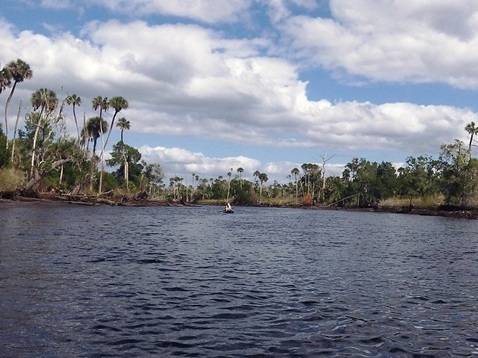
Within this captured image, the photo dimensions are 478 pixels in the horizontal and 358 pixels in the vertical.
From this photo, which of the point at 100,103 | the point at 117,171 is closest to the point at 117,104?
the point at 100,103

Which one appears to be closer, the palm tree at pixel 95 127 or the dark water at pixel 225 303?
the dark water at pixel 225 303

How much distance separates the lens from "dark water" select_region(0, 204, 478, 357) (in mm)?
10820

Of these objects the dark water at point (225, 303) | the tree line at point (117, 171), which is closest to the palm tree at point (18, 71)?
the tree line at point (117, 171)

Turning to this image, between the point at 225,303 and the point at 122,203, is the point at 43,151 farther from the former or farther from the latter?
the point at 225,303

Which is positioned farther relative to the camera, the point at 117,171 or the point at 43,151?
the point at 117,171

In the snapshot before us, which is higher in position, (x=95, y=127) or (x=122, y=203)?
(x=95, y=127)

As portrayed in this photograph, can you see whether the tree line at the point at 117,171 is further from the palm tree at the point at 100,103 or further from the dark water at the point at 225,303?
the dark water at the point at 225,303

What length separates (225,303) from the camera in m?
15.0

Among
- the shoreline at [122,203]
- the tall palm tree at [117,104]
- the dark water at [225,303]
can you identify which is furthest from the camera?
the tall palm tree at [117,104]

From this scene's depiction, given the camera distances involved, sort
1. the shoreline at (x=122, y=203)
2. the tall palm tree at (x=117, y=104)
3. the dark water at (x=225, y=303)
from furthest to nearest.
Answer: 1. the tall palm tree at (x=117, y=104)
2. the shoreline at (x=122, y=203)
3. the dark water at (x=225, y=303)

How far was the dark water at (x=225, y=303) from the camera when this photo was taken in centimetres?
1082

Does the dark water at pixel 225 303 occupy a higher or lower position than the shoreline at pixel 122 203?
lower

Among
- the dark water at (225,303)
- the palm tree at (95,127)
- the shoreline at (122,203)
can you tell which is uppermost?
the palm tree at (95,127)

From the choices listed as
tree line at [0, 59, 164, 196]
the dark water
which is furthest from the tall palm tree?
the dark water
